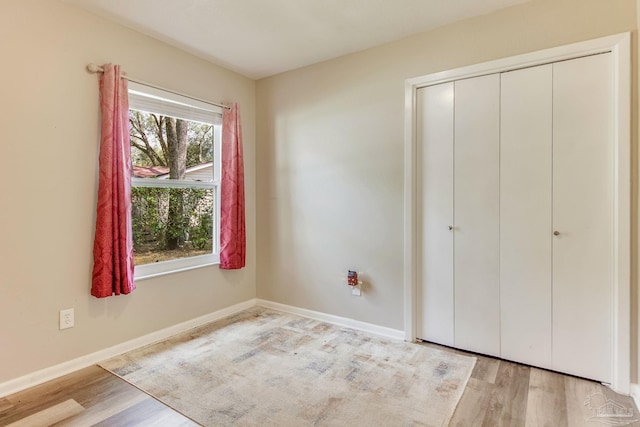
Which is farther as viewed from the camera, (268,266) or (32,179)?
(268,266)

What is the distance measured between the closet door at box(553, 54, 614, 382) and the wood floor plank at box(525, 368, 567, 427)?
13 cm

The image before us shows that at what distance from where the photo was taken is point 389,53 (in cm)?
279

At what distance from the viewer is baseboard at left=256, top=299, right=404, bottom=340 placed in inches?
111

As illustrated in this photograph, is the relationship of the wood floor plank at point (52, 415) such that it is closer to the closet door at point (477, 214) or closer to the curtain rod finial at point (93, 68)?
the curtain rod finial at point (93, 68)

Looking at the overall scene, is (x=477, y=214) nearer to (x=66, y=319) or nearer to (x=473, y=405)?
(x=473, y=405)

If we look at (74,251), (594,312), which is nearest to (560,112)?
(594,312)

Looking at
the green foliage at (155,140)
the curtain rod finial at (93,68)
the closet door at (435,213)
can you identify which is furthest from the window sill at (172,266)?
the closet door at (435,213)

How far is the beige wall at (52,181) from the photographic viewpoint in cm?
201

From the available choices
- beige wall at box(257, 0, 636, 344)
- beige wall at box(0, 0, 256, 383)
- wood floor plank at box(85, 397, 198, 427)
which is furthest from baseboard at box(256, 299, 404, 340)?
wood floor plank at box(85, 397, 198, 427)

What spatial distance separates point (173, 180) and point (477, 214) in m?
2.49

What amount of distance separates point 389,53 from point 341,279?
1982 millimetres

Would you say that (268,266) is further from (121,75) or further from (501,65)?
(501,65)

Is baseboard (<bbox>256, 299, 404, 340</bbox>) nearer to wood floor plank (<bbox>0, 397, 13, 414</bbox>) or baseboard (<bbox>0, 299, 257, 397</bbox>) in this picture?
baseboard (<bbox>0, 299, 257, 397</bbox>)

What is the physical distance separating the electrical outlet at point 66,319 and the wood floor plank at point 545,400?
2.78m
